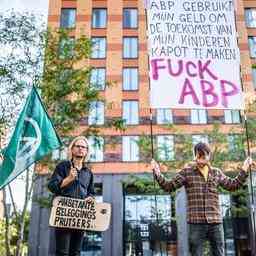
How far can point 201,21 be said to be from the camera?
6766mm

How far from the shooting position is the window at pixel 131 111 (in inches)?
1210

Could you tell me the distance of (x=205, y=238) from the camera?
5129mm

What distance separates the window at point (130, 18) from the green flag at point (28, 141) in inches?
1107

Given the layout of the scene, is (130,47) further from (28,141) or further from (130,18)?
(28,141)

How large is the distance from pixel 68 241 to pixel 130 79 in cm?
2746

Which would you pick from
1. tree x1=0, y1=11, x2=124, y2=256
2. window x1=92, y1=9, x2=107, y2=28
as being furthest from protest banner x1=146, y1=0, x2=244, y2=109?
window x1=92, y1=9, x2=107, y2=28

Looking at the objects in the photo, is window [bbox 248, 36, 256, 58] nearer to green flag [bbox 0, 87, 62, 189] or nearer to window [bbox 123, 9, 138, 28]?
window [bbox 123, 9, 138, 28]

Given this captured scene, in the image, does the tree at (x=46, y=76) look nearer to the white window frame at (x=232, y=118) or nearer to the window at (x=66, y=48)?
the window at (x=66, y=48)

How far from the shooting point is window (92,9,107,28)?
33.4 m

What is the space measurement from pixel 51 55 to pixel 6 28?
1.75 meters

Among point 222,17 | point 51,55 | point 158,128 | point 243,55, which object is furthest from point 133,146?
point 222,17

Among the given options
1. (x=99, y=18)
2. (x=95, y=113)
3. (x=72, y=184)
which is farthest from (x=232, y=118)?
(x=72, y=184)

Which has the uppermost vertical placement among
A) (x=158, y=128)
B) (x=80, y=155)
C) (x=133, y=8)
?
(x=133, y=8)

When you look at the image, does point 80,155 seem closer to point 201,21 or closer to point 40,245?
point 201,21
